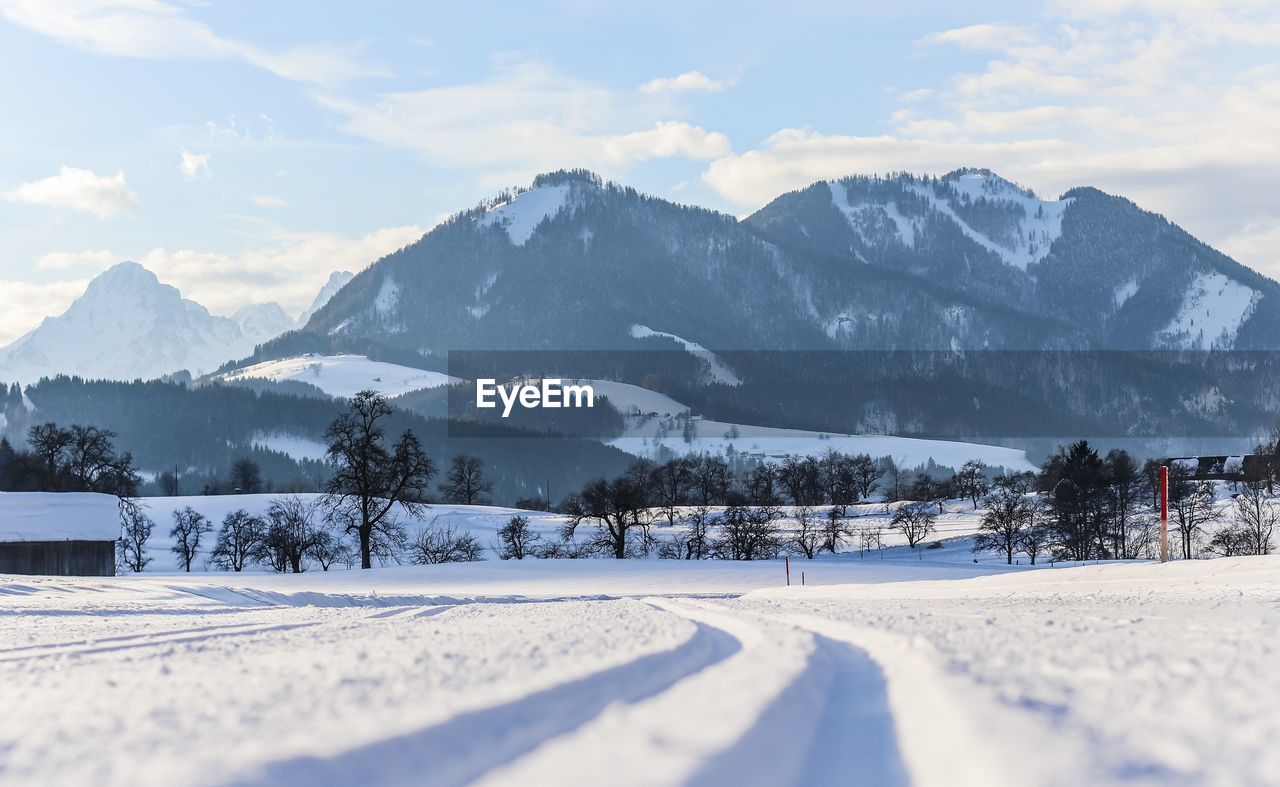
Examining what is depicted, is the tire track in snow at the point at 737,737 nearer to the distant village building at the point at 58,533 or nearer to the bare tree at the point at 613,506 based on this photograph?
the distant village building at the point at 58,533

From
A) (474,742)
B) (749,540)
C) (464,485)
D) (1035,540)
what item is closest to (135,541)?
(464,485)

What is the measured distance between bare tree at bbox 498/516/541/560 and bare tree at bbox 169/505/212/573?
21386mm

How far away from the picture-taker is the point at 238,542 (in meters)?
75.8

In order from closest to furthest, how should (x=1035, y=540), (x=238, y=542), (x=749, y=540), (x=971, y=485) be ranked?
1. (x=749, y=540)
2. (x=1035, y=540)
3. (x=238, y=542)
4. (x=971, y=485)

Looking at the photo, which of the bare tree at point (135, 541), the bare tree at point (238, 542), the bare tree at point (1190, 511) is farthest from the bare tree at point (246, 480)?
the bare tree at point (1190, 511)

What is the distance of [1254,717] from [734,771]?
139cm

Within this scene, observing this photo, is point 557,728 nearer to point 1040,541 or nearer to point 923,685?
point 923,685

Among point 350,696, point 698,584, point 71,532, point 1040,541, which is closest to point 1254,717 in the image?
point 350,696

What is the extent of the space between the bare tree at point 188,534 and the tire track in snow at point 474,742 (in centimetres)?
7967

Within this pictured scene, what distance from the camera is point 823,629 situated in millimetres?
5879

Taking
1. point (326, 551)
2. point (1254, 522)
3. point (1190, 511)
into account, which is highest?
point (1190, 511)

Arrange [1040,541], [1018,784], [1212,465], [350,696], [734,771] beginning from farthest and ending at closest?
[1212,465] < [1040,541] < [350,696] < [734,771] < [1018,784]

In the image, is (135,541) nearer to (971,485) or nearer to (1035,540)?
(1035,540)

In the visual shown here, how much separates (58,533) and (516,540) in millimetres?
39660
